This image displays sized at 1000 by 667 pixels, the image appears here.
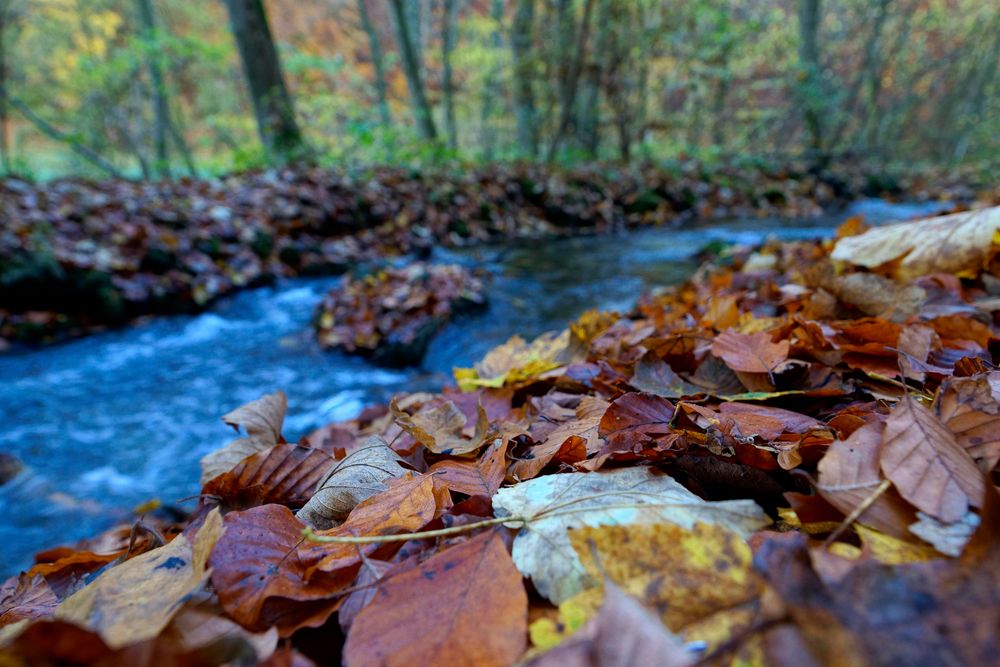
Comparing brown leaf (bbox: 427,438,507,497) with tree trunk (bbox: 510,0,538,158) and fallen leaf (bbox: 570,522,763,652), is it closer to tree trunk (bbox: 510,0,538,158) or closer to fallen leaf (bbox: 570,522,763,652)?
fallen leaf (bbox: 570,522,763,652)

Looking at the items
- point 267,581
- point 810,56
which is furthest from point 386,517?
point 810,56

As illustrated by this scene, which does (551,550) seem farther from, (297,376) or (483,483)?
(297,376)

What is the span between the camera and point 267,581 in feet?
2.14

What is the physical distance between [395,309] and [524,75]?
8594mm

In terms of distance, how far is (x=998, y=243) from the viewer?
154 cm

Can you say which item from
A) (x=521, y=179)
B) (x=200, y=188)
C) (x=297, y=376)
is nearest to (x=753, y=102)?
(x=521, y=179)

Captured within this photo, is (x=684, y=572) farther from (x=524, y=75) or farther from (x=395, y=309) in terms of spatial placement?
(x=524, y=75)

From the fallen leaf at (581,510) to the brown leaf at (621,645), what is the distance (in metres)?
0.13

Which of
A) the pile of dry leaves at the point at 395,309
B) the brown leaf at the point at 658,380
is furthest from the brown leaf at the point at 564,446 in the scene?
the pile of dry leaves at the point at 395,309

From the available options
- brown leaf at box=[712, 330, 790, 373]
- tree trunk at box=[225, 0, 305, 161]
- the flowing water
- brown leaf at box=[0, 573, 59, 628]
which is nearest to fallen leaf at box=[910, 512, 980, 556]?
brown leaf at box=[712, 330, 790, 373]

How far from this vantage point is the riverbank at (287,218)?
15.0 ft

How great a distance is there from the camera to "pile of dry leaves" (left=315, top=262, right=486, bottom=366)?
409 cm

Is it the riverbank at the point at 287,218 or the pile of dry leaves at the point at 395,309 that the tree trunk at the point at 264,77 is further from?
the pile of dry leaves at the point at 395,309

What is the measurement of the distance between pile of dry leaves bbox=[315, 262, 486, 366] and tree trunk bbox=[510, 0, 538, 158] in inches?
265
